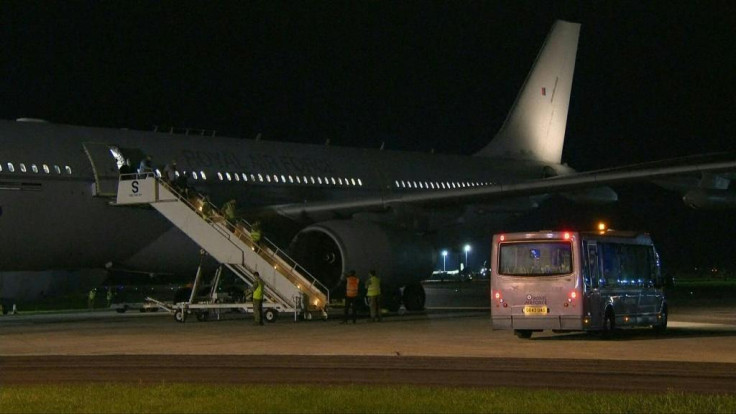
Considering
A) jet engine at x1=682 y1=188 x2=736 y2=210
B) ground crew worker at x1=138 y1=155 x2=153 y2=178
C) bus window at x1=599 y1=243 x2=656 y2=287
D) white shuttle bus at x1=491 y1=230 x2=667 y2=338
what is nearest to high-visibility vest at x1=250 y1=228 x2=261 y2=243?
ground crew worker at x1=138 y1=155 x2=153 y2=178

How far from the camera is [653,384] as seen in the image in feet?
44.4

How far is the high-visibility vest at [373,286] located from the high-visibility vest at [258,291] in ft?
9.06

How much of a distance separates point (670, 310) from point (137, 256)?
47.5 ft

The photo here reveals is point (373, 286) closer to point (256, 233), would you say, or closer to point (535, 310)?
point (256, 233)

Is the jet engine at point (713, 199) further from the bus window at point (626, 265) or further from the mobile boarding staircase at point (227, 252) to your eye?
the mobile boarding staircase at point (227, 252)

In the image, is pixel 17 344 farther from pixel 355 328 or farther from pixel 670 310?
pixel 670 310

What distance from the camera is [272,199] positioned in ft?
99.8

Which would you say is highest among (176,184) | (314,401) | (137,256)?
(176,184)

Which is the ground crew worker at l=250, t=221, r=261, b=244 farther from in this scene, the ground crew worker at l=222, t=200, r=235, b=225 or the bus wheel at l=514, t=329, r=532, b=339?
the bus wheel at l=514, t=329, r=532, b=339

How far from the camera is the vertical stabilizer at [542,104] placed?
138 ft

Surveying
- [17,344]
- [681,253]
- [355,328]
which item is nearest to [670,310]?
[355,328]

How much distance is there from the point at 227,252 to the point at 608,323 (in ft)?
31.5

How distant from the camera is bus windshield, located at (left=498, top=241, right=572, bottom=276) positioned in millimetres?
20781

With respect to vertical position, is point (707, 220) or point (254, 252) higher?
point (707, 220)
